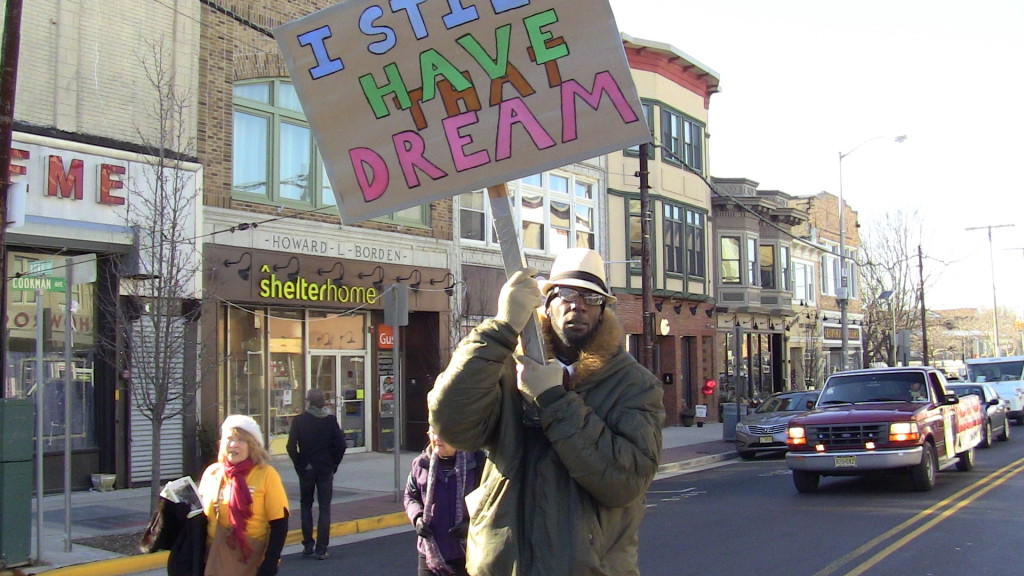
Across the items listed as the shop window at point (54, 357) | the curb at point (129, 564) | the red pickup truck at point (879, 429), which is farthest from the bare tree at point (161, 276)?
the red pickup truck at point (879, 429)

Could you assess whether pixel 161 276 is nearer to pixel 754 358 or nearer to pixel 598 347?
pixel 598 347

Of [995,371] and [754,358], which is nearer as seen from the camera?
[995,371]

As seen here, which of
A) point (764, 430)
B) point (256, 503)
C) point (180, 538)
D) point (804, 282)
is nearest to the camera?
point (180, 538)

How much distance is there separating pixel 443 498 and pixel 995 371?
30.9 metres

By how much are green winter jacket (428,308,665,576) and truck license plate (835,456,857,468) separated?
1067 cm

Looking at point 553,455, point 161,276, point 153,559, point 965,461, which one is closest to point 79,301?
point 161,276

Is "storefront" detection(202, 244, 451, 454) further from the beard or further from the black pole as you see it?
the beard

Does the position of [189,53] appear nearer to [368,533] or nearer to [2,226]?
[2,226]

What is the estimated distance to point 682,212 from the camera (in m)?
31.1

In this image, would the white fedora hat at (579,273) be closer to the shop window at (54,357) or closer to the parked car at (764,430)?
the shop window at (54,357)

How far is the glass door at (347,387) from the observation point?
1930 centimetres

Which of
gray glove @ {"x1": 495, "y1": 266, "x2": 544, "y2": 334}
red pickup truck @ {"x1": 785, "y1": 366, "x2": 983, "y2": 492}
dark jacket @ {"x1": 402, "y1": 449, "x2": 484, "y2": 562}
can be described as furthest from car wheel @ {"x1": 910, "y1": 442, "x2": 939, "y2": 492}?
gray glove @ {"x1": 495, "y1": 266, "x2": 544, "y2": 334}

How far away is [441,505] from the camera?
5.84 metres

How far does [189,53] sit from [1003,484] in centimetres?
1488
